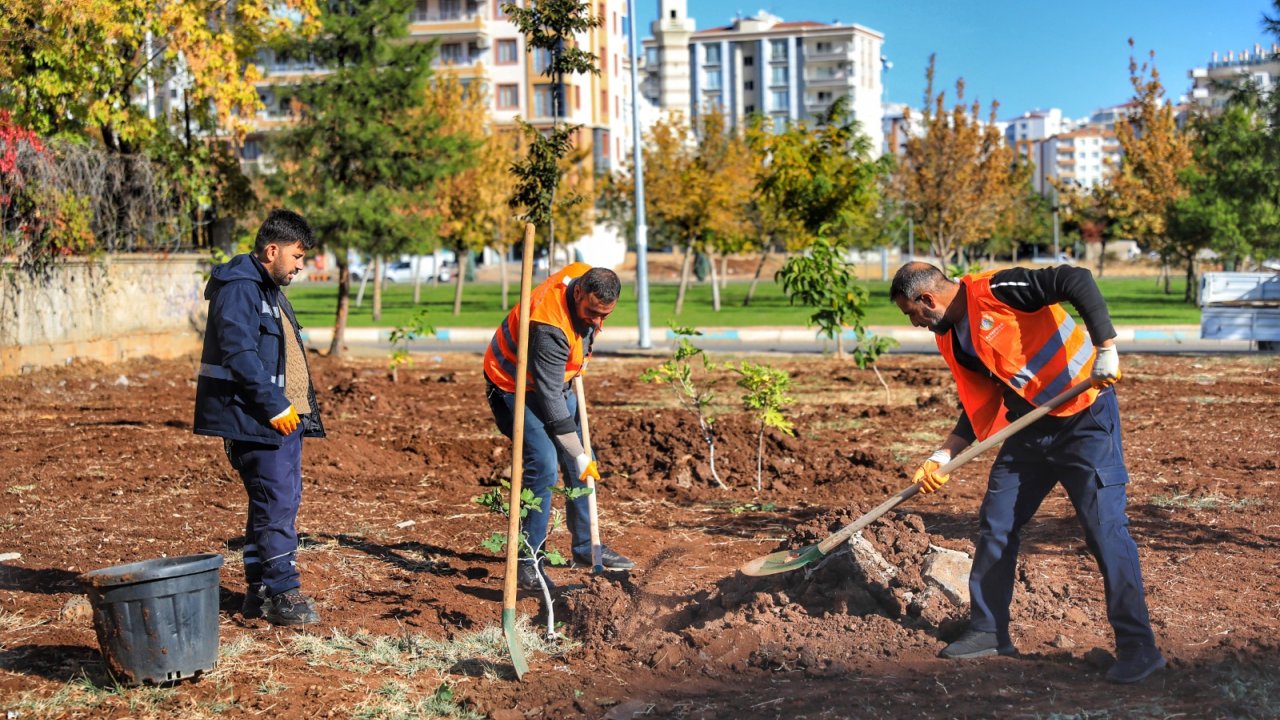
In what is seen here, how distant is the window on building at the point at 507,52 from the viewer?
68.4 m

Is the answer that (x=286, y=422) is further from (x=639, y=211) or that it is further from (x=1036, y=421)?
(x=639, y=211)

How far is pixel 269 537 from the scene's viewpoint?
564 centimetres

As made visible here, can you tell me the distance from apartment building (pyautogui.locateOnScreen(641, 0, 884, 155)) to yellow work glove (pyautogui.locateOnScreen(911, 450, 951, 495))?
100860 millimetres

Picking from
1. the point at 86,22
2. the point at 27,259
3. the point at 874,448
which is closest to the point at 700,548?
the point at 874,448

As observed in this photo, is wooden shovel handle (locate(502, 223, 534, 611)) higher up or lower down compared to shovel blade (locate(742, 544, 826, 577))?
higher up

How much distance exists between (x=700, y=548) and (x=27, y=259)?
449 inches

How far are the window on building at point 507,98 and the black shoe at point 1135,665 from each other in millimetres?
66804

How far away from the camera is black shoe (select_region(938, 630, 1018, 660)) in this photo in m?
A: 4.91

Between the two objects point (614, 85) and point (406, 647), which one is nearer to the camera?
point (406, 647)

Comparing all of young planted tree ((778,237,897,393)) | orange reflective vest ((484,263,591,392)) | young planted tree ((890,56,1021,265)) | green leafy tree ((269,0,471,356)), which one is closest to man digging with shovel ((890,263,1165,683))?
orange reflective vest ((484,263,591,392))

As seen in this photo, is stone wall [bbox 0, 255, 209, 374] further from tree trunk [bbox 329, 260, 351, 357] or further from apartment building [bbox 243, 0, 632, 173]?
apartment building [bbox 243, 0, 632, 173]

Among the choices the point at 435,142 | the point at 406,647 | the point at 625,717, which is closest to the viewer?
the point at 625,717

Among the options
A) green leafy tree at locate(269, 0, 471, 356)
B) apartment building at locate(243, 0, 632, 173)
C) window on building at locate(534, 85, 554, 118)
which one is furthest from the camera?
window on building at locate(534, 85, 554, 118)

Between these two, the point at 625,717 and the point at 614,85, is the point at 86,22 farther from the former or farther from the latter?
the point at 614,85
